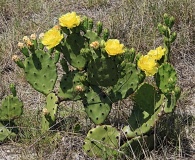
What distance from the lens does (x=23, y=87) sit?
12.2ft

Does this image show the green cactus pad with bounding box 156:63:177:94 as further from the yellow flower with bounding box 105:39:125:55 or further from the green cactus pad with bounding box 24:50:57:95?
the green cactus pad with bounding box 24:50:57:95

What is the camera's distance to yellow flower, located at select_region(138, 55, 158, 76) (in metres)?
2.59

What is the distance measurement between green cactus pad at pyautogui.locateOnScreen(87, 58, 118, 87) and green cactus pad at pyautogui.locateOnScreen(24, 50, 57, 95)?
11.3 inches

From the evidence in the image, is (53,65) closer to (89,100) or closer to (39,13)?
(89,100)

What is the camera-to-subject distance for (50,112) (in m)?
2.89

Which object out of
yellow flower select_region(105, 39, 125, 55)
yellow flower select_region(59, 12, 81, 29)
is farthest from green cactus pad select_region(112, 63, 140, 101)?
yellow flower select_region(59, 12, 81, 29)

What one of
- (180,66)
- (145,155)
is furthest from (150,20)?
(145,155)

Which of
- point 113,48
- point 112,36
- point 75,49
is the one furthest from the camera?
point 112,36

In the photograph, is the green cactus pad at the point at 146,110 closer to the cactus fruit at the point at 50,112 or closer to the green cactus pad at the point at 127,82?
the green cactus pad at the point at 127,82

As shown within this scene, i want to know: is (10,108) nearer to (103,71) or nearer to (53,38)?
(53,38)

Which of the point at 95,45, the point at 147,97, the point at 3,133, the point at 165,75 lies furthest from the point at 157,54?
the point at 3,133

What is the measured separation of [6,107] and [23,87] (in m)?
0.77

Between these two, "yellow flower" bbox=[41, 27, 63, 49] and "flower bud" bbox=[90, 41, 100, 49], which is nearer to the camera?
"flower bud" bbox=[90, 41, 100, 49]

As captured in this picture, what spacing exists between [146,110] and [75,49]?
1.68 feet
